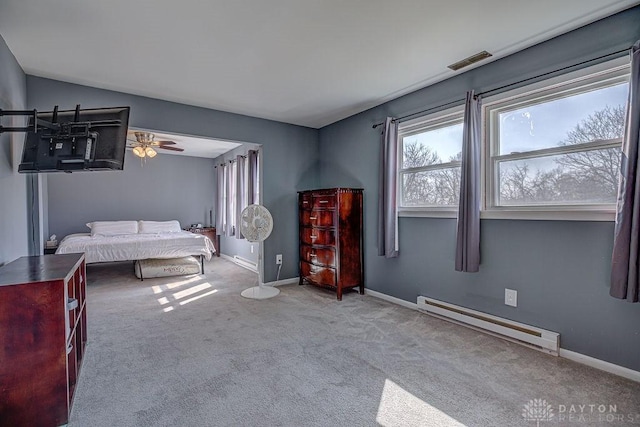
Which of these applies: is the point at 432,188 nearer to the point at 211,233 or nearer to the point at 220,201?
the point at 220,201

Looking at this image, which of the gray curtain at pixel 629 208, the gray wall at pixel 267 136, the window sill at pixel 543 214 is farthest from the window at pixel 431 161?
the gray wall at pixel 267 136

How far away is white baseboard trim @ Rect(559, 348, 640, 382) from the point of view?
1866mm

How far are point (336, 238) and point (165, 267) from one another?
293 centimetres

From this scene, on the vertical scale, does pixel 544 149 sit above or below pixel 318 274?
above

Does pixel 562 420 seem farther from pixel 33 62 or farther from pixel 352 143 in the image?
pixel 33 62

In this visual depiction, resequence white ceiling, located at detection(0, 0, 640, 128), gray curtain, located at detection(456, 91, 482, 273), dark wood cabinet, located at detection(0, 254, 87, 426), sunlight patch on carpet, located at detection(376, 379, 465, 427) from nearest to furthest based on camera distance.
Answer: dark wood cabinet, located at detection(0, 254, 87, 426), sunlight patch on carpet, located at detection(376, 379, 465, 427), white ceiling, located at detection(0, 0, 640, 128), gray curtain, located at detection(456, 91, 482, 273)

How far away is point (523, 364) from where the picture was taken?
205cm

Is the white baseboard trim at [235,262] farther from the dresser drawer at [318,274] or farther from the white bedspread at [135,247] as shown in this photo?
the dresser drawer at [318,274]

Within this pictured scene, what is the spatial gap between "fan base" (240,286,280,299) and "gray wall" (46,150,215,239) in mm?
3797

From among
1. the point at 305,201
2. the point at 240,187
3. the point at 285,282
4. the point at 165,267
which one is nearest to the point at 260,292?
the point at 285,282

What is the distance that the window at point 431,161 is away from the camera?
9.61ft

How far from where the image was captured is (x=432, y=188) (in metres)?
3.13

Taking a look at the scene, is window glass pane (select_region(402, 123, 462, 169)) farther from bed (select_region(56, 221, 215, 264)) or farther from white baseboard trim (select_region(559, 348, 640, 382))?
bed (select_region(56, 221, 215, 264))

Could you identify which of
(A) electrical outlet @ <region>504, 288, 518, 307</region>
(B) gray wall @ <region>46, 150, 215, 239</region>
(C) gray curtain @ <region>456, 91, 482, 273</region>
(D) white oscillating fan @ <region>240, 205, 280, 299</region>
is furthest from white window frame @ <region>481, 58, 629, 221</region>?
(B) gray wall @ <region>46, 150, 215, 239</region>
